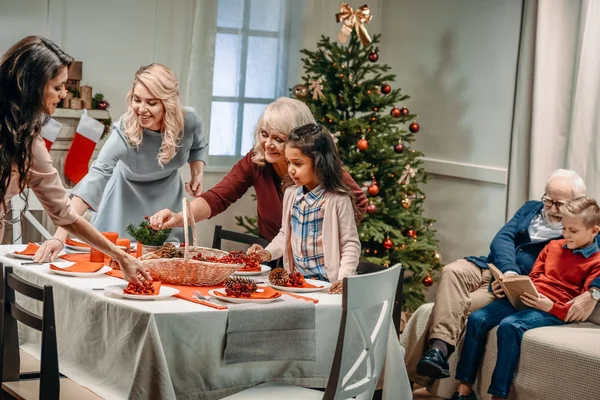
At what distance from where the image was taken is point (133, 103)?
385 centimetres

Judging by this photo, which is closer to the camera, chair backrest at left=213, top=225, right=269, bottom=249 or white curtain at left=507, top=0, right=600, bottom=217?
chair backrest at left=213, top=225, right=269, bottom=249

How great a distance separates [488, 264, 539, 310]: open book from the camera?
3.82m

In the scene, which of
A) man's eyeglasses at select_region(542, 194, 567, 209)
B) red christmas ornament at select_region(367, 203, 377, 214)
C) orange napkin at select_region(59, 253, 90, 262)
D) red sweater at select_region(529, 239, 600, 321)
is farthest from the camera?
red christmas ornament at select_region(367, 203, 377, 214)

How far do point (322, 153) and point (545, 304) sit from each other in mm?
1290

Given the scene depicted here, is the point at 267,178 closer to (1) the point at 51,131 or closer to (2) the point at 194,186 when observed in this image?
(2) the point at 194,186

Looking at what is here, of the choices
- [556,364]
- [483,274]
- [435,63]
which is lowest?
[556,364]

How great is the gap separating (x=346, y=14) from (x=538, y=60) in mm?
1183

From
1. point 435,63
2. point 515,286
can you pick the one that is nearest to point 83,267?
point 515,286

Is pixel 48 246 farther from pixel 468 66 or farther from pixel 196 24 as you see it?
pixel 468 66

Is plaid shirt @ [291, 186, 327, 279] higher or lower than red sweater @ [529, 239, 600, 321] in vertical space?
higher

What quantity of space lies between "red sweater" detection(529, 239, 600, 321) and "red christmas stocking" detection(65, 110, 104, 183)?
9.09ft

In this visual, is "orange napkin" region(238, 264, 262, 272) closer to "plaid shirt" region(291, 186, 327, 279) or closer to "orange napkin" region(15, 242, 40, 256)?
"plaid shirt" region(291, 186, 327, 279)

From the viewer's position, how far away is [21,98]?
2533mm

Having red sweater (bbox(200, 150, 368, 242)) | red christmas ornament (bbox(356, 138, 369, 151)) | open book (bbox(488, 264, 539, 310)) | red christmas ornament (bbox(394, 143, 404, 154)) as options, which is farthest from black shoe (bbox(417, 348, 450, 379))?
red christmas ornament (bbox(394, 143, 404, 154))
